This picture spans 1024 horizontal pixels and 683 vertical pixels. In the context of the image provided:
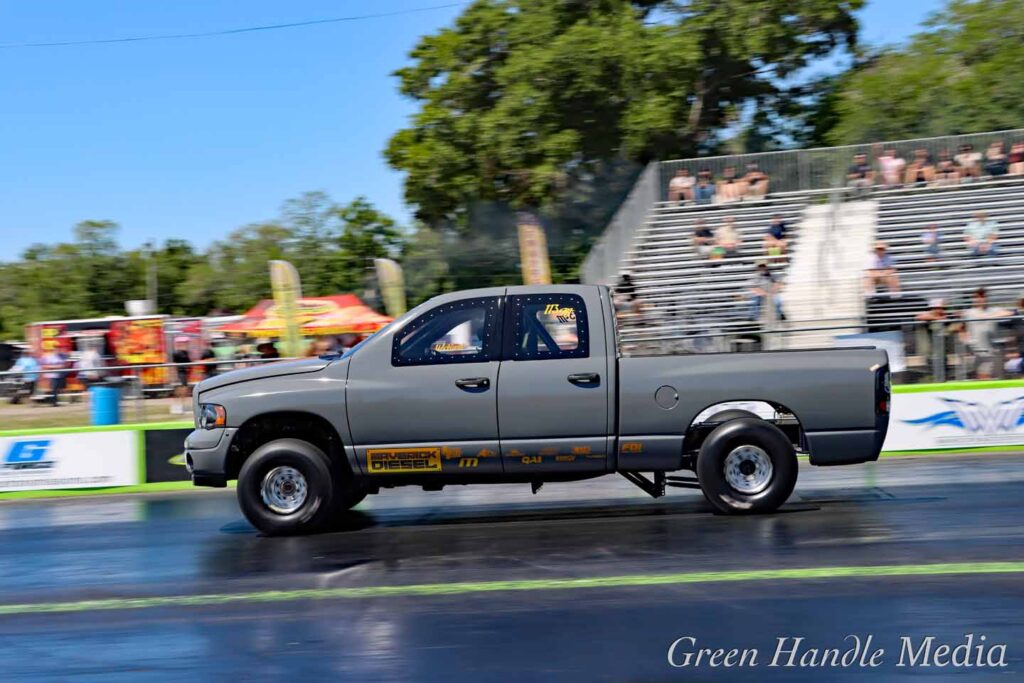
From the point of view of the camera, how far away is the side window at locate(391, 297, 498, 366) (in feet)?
29.5

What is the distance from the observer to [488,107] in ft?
104

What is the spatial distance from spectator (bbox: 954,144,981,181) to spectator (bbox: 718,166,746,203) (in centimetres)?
419

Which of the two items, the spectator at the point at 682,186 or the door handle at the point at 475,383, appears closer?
the door handle at the point at 475,383

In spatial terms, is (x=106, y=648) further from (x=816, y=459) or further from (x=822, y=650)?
(x=816, y=459)

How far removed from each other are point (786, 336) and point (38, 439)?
33.8ft

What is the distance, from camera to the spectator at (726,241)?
70.6ft

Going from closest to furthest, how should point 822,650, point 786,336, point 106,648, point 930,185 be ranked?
1. point 822,650
2. point 106,648
3. point 786,336
4. point 930,185

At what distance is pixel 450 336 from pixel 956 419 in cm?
773

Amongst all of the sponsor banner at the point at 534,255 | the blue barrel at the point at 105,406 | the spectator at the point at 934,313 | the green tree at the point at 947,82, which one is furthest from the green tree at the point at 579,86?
the blue barrel at the point at 105,406

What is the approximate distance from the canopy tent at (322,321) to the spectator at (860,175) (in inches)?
391

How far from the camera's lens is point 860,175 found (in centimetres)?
2280

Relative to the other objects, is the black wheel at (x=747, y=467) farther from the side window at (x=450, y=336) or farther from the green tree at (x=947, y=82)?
the green tree at (x=947, y=82)

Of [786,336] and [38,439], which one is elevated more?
[786,336]

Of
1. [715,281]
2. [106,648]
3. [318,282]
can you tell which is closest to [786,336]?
[715,281]
